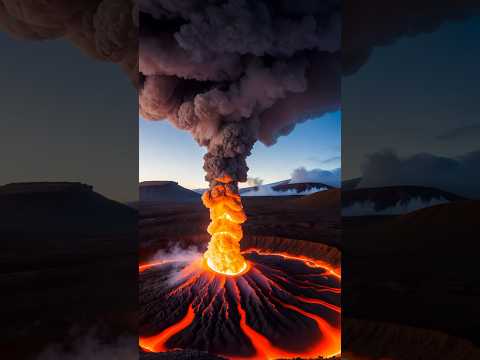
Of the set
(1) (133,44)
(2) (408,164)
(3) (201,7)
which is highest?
(3) (201,7)

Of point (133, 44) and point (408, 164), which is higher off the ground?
point (133, 44)

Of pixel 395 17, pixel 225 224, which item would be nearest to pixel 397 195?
pixel 395 17

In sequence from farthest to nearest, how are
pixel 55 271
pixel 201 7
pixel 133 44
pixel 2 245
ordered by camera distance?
pixel 201 7 < pixel 133 44 < pixel 55 271 < pixel 2 245

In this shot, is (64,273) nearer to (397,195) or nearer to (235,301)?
(235,301)

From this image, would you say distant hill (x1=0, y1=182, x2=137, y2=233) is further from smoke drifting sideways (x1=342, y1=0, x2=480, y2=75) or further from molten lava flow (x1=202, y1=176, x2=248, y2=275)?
smoke drifting sideways (x1=342, y1=0, x2=480, y2=75)

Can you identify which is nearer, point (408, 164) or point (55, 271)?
point (55, 271)

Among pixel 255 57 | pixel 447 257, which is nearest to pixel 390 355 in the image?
pixel 447 257

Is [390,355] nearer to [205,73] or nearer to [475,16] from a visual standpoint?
[475,16]
